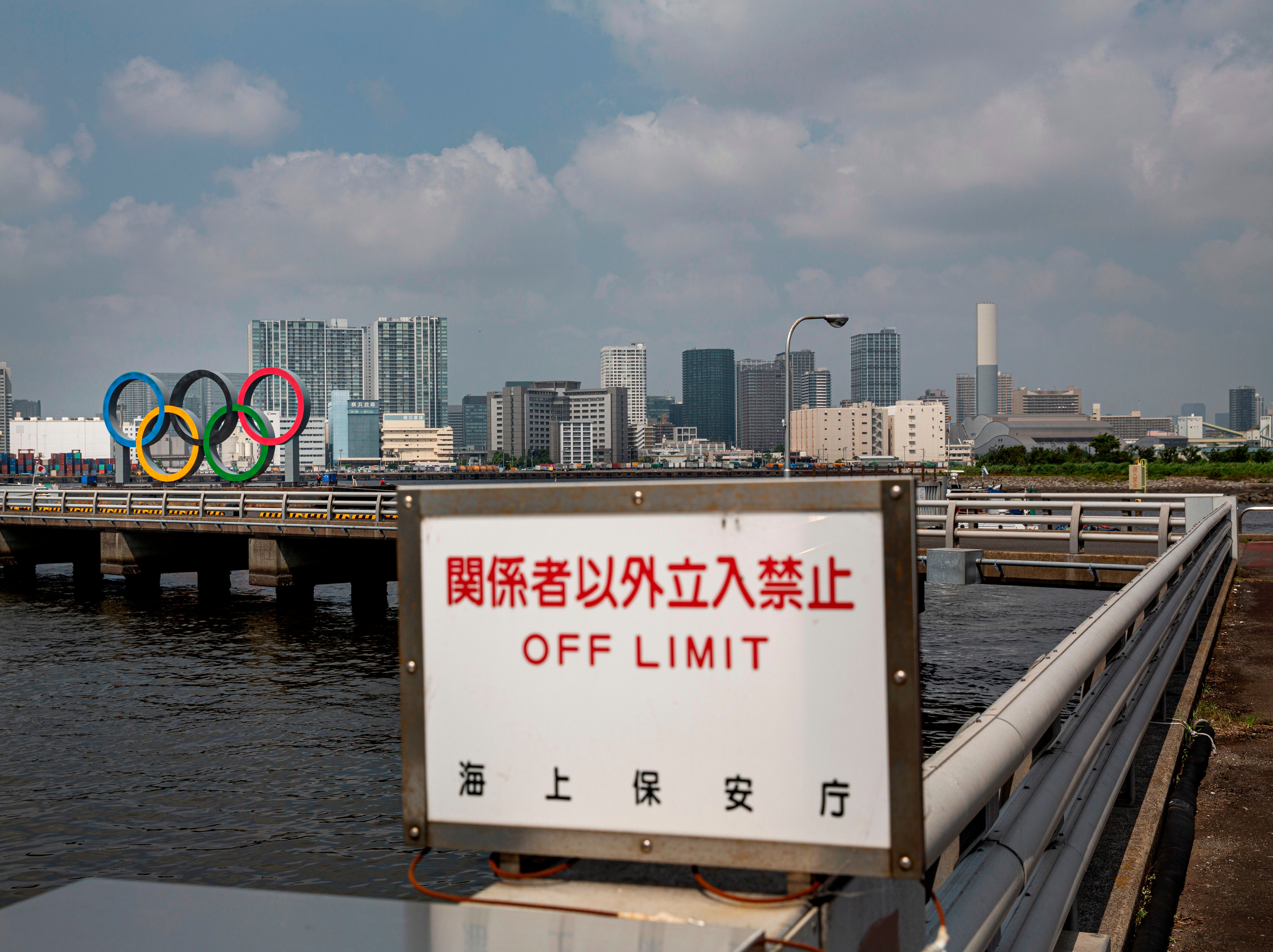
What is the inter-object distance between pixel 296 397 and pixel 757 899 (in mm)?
57986

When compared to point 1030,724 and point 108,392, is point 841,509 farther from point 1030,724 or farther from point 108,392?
point 108,392

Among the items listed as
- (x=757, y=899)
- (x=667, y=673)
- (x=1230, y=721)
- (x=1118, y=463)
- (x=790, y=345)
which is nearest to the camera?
(x=757, y=899)

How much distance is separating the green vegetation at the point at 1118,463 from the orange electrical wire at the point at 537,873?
12852 cm

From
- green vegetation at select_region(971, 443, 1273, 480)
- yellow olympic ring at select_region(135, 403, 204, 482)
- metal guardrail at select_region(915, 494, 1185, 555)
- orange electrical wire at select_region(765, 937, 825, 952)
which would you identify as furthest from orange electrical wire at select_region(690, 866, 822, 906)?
green vegetation at select_region(971, 443, 1273, 480)

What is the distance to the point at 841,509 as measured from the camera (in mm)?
1978

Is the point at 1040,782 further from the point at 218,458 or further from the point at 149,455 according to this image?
the point at 149,455

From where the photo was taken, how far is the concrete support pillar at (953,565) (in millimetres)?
17172

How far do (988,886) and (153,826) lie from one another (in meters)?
12.7

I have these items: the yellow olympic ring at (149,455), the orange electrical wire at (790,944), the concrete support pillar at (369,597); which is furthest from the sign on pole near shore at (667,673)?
the yellow olympic ring at (149,455)

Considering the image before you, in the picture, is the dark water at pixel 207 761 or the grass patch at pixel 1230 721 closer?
the grass patch at pixel 1230 721

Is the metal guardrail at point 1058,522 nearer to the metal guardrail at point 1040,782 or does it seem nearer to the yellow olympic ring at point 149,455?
the metal guardrail at point 1040,782

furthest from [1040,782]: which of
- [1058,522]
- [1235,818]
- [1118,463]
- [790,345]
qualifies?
[1118,463]

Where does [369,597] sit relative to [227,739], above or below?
above

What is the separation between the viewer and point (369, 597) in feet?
108
